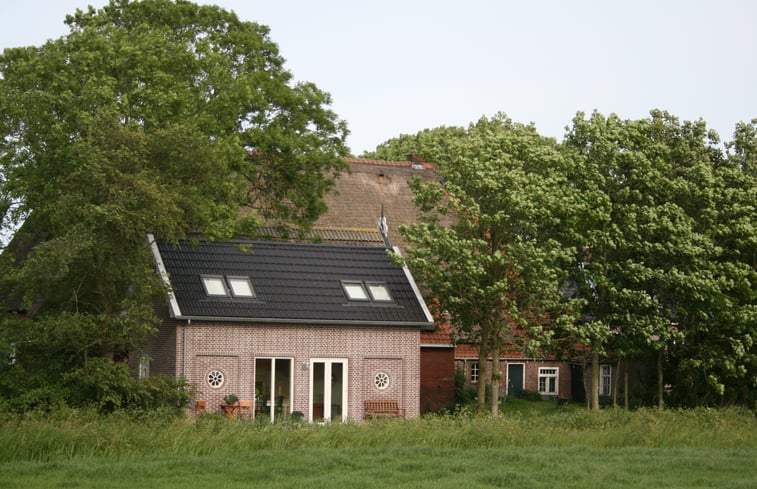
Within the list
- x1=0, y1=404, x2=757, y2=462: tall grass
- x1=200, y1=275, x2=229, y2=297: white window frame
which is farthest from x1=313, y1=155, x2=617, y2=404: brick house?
x1=0, y1=404, x2=757, y2=462: tall grass

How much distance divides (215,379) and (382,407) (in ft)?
15.7

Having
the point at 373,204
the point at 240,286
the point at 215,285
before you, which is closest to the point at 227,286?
the point at 215,285

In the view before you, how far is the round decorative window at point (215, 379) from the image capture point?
32625 mm

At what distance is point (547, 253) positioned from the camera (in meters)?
35.8

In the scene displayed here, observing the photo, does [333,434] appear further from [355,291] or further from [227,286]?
[355,291]

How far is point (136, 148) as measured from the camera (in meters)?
30.8

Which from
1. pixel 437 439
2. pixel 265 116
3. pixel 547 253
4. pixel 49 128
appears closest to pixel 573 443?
pixel 437 439

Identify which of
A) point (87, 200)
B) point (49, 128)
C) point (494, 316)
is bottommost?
point (494, 316)

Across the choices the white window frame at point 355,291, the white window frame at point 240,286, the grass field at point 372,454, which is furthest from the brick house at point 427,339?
the grass field at point 372,454

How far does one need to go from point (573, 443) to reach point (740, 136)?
18.9m

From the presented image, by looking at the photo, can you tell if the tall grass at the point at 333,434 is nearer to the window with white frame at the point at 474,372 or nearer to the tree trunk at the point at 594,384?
the tree trunk at the point at 594,384

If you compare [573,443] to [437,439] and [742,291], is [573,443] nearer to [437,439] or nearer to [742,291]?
[437,439]

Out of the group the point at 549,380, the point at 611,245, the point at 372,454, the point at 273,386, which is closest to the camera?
the point at 372,454

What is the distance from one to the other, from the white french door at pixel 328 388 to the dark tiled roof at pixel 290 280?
1.23 meters
